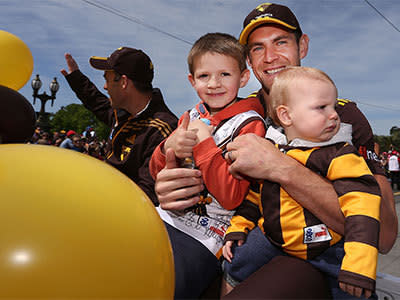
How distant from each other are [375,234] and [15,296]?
104cm

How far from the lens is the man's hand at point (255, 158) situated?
1.30 meters

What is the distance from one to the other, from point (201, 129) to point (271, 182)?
1.24 feet

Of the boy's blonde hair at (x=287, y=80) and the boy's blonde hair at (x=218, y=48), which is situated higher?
the boy's blonde hair at (x=218, y=48)

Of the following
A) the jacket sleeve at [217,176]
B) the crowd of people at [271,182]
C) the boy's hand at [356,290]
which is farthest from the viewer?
the jacket sleeve at [217,176]

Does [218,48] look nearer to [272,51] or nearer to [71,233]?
[272,51]

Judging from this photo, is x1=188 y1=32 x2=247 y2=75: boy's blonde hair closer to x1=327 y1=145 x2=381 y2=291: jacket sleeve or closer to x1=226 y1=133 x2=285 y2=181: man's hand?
x1=226 y1=133 x2=285 y2=181: man's hand

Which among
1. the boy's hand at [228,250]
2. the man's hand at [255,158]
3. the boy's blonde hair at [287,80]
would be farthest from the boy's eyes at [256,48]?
the boy's hand at [228,250]

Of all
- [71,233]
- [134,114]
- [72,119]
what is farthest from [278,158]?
[72,119]

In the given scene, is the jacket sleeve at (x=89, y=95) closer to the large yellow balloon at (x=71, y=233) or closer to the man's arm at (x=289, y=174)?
the man's arm at (x=289, y=174)

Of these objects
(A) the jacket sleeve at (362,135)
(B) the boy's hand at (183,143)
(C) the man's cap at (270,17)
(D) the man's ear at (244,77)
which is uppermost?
(C) the man's cap at (270,17)

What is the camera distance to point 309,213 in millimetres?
1266

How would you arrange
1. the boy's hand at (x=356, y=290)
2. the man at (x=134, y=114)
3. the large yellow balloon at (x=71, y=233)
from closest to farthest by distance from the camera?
the large yellow balloon at (x=71, y=233) → the boy's hand at (x=356, y=290) → the man at (x=134, y=114)

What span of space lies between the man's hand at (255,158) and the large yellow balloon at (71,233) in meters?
0.56


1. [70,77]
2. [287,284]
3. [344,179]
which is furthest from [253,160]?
[70,77]
